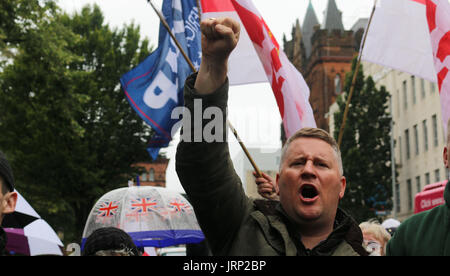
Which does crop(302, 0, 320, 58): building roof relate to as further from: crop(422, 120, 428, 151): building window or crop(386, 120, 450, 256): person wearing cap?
crop(386, 120, 450, 256): person wearing cap

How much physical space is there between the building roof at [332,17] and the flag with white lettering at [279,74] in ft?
238

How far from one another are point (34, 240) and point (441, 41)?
6911 mm

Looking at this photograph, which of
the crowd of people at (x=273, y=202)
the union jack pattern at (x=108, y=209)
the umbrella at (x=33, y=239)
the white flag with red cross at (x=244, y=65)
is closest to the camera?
the crowd of people at (x=273, y=202)

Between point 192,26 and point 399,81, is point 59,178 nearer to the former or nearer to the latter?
point 192,26

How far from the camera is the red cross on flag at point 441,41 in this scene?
19.9 ft

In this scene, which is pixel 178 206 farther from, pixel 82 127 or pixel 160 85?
pixel 82 127

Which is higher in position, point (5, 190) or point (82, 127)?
point (82, 127)

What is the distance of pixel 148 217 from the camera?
9469 mm

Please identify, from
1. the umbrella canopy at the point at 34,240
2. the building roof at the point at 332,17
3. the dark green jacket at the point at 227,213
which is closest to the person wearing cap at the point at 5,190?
the dark green jacket at the point at 227,213

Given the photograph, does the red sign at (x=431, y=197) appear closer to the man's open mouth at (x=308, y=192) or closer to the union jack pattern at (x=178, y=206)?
the union jack pattern at (x=178, y=206)

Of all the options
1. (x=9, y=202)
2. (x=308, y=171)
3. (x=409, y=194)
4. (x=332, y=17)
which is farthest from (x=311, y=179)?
(x=332, y=17)

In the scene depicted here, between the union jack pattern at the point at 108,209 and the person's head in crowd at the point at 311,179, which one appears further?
the union jack pattern at the point at 108,209

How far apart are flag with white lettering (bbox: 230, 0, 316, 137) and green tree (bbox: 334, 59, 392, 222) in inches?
1286
